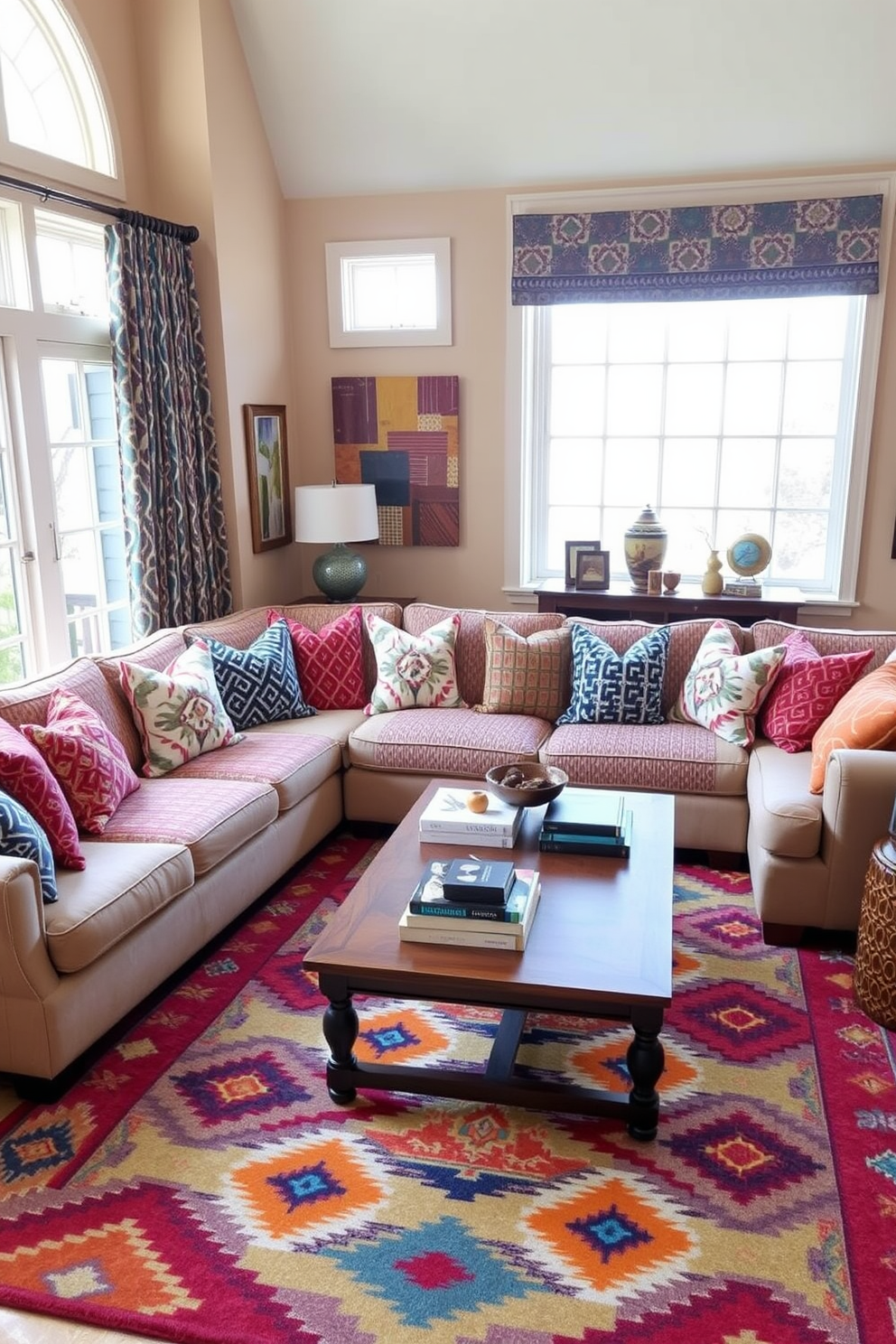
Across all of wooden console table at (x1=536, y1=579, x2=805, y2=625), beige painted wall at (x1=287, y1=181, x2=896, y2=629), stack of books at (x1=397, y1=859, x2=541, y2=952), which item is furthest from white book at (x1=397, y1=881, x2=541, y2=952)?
beige painted wall at (x1=287, y1=181, x2=896, y2=629)

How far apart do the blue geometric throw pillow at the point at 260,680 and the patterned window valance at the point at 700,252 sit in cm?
210

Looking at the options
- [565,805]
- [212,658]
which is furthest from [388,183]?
[565,805]

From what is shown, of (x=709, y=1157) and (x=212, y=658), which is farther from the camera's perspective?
(x=212, y=658)

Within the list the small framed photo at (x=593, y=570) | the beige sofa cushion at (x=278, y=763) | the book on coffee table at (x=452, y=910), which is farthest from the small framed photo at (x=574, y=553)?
the book on coffee table at (x=452, y=910)

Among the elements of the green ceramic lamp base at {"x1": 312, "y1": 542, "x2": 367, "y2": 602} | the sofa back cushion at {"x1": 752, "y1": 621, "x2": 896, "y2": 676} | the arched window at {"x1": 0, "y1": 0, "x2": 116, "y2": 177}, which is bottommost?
the sofa back cushion at {"x1": 752, "y1": 621, "x2": 896, "y2": 676}

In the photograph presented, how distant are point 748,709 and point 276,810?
1.77 meters

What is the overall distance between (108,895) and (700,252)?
3.77 m

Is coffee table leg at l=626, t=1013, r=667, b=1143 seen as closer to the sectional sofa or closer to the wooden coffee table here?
the wooden coffee table

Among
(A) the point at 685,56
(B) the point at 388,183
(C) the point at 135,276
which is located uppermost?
(A) the point at 685,56

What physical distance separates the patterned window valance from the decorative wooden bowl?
277 centimetres

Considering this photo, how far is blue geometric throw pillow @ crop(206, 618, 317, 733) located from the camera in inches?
157

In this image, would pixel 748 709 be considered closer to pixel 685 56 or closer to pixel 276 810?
pixel 276 810

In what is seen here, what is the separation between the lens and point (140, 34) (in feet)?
13.6

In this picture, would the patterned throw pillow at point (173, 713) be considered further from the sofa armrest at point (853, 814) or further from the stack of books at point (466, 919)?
the sofa armrest at point (853, 814)
